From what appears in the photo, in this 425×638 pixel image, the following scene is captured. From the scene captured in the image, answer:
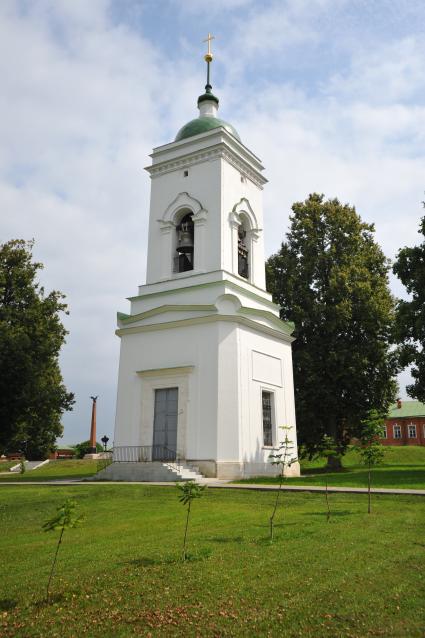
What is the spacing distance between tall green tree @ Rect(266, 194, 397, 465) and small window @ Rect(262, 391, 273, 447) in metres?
5.26

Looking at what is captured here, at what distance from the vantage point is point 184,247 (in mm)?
22891

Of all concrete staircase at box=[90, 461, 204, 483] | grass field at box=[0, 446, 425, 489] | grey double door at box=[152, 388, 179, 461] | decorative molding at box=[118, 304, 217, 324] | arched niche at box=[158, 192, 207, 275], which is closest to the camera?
grass field at box=[0, 446, 425, 489]

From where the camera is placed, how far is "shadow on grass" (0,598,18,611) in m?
5.29

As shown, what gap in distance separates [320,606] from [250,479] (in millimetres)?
13426

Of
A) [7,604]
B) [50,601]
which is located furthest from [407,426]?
[7,604]

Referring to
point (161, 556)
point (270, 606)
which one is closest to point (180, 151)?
point (161, 556)

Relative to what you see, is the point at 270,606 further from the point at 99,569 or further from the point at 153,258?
the point at 153,258

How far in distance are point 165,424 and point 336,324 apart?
36.1 feet

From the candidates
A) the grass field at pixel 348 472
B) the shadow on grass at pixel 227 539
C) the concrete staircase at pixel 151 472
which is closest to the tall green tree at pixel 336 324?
the grass field at pixel 348 472

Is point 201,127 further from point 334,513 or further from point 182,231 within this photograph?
point 334,513

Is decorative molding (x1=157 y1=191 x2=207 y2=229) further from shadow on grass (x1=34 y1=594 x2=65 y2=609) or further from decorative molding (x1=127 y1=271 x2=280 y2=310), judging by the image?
shadow on grass (x1=34 y1=594 x2=65 y2=609)

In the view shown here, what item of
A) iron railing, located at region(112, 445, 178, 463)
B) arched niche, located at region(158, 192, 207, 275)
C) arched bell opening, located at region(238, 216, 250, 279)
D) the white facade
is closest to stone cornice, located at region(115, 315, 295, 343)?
the white facade

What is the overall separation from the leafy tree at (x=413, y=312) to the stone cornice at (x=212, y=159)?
751 cm

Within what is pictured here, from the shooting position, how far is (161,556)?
7.09 meters
